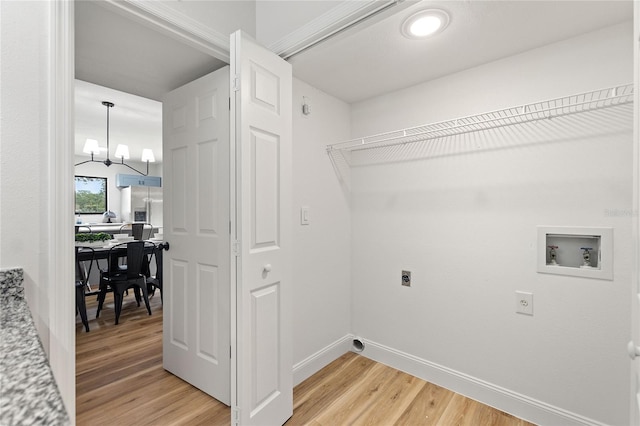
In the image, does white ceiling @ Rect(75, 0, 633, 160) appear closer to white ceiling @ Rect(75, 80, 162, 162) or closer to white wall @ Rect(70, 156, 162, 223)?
white ceiling @ Rect(75, 80, 162, 162)

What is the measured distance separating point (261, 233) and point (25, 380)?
44.7 inches

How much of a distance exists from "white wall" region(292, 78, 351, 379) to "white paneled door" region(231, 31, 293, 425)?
0.38m

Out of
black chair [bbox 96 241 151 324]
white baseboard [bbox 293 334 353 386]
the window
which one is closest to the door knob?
white baseboard [bbox 293 334 353 386]

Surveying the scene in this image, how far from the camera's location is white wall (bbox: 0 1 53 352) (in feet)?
3.22

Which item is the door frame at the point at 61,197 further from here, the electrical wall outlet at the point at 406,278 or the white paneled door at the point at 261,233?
the electrical wall outlet at the point at 406,278

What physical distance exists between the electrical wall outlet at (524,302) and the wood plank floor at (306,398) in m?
0.63

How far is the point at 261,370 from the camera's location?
1598mm

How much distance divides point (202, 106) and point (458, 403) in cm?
253

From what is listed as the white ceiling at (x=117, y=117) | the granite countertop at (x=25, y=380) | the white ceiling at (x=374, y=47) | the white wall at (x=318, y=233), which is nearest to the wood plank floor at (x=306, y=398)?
the white wall at (x=318, y=233)

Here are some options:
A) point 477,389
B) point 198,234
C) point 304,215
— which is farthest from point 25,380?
point 477,389

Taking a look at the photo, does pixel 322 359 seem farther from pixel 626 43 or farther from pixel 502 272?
pixel 626 43

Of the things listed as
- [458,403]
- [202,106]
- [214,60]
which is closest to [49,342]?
[202,106]

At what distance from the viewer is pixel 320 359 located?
90.9 inches

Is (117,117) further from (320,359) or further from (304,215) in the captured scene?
(320,359)
